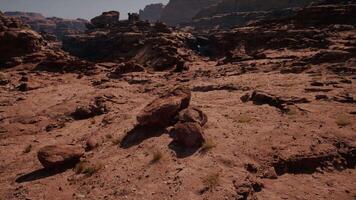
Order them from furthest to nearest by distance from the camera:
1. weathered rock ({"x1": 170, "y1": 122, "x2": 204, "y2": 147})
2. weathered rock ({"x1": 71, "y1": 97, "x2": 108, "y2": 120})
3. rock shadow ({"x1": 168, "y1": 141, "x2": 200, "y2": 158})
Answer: weathered rock ({"x1": 71, "y1": 97, "x2": 108, "y2": 120})
weathered rock ({"x1": 170, "y1": 122, "x2": 204, "y2": 147})
rock shadow ({"x1": 168, "y1": 141, "x2": 200, "y2": 158})

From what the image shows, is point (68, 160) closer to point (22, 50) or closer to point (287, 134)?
point (287, 134)

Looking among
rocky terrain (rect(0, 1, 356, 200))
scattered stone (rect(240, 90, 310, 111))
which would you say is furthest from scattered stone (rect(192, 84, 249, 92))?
scattered stone (rect(240, 90, 310, 111))

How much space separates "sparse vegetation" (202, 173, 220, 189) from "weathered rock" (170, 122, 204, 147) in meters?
1.90

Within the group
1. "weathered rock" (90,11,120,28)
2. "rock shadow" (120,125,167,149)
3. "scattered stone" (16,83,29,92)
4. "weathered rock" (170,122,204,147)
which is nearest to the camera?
"weathered rock" (170,122,204,147)

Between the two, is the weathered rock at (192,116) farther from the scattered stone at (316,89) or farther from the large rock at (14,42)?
the large rock at (14,42)

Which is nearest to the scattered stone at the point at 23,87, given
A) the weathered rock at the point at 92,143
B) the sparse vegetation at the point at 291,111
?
the weathered rock at the point at 92,143

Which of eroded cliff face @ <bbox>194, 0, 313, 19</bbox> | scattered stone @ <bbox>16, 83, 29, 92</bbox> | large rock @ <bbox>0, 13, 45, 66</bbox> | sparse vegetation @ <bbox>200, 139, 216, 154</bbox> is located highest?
eroded cliff face @ <bbox>194, 0, 313, 19</bbox>

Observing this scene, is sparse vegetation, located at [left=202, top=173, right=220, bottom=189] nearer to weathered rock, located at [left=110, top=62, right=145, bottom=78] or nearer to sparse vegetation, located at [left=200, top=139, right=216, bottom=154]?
sparse vegetation, located at [left=200, top=139, right=216, bottom=154]

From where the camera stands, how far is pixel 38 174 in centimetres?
1023

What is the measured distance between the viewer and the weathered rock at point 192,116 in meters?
11.4

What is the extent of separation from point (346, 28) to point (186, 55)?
18108mm

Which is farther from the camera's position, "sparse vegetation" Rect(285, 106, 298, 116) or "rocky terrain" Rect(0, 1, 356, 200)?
"sparse vegetation" Rect(285, 106, 298, 116)

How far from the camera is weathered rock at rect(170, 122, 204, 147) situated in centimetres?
1025

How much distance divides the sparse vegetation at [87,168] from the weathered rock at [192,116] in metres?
3.33
